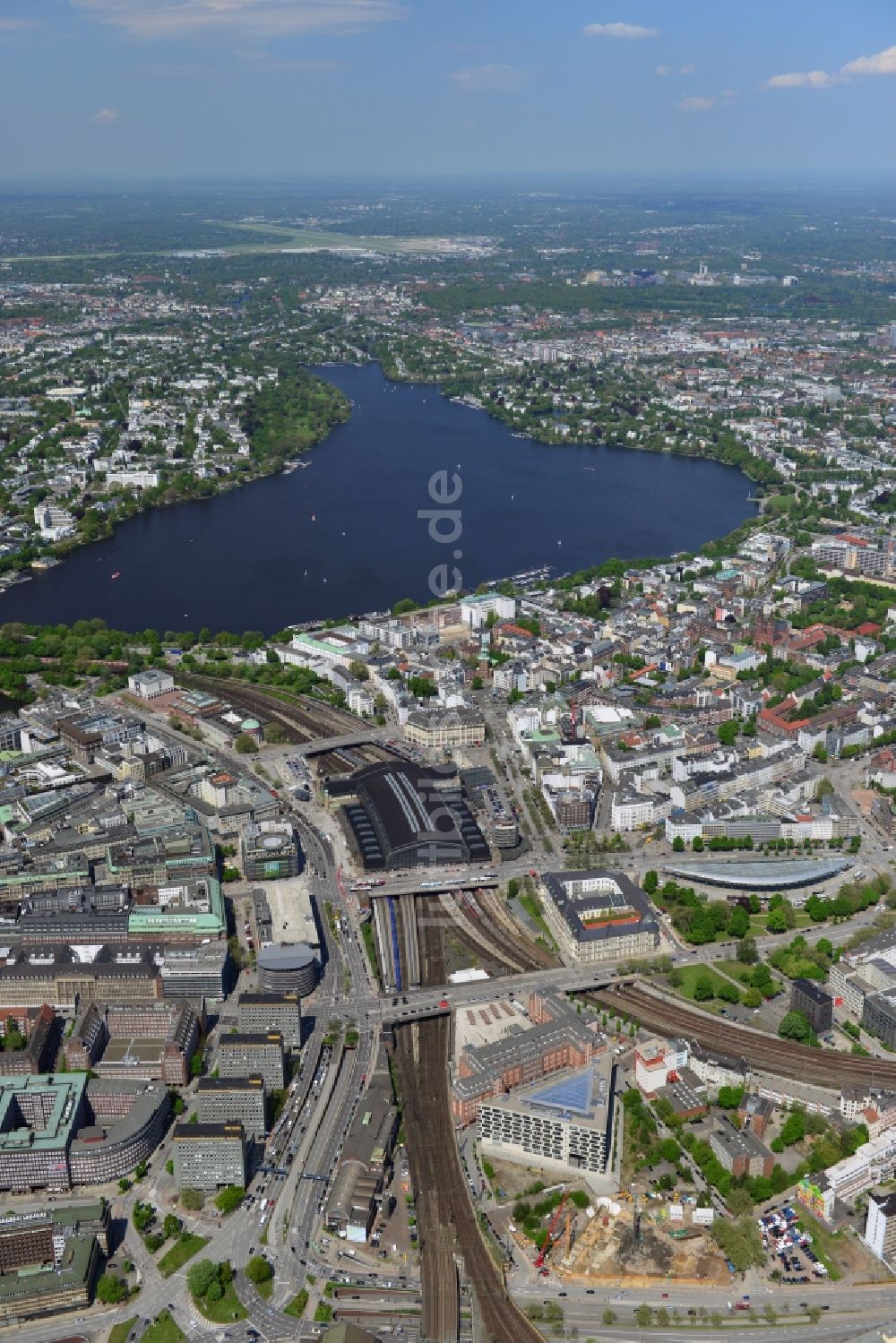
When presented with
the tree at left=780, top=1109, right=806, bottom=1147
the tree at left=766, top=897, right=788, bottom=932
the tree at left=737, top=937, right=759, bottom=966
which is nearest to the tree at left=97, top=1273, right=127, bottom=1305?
the tree at left=780, top=1109, right=806, bottom=1147

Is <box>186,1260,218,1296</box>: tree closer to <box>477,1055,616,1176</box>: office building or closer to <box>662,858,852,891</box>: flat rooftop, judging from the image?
<box>477,1055,616,1176</box>: office building

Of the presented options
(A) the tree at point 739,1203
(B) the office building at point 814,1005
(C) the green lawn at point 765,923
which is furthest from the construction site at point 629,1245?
(C) the green lawn at point 765,923

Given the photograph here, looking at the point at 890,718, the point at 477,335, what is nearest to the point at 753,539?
the point at 890,718

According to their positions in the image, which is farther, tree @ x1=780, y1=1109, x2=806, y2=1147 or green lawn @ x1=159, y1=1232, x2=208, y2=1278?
tree @ x1=780, y1=1109, x2=806, y2=1147

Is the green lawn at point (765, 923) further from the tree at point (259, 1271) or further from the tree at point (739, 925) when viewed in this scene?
the tree at point (259, 1271)

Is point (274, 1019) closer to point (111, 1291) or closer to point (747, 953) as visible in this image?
point (111, 1291)

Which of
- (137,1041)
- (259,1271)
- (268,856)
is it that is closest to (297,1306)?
(259,1271)
